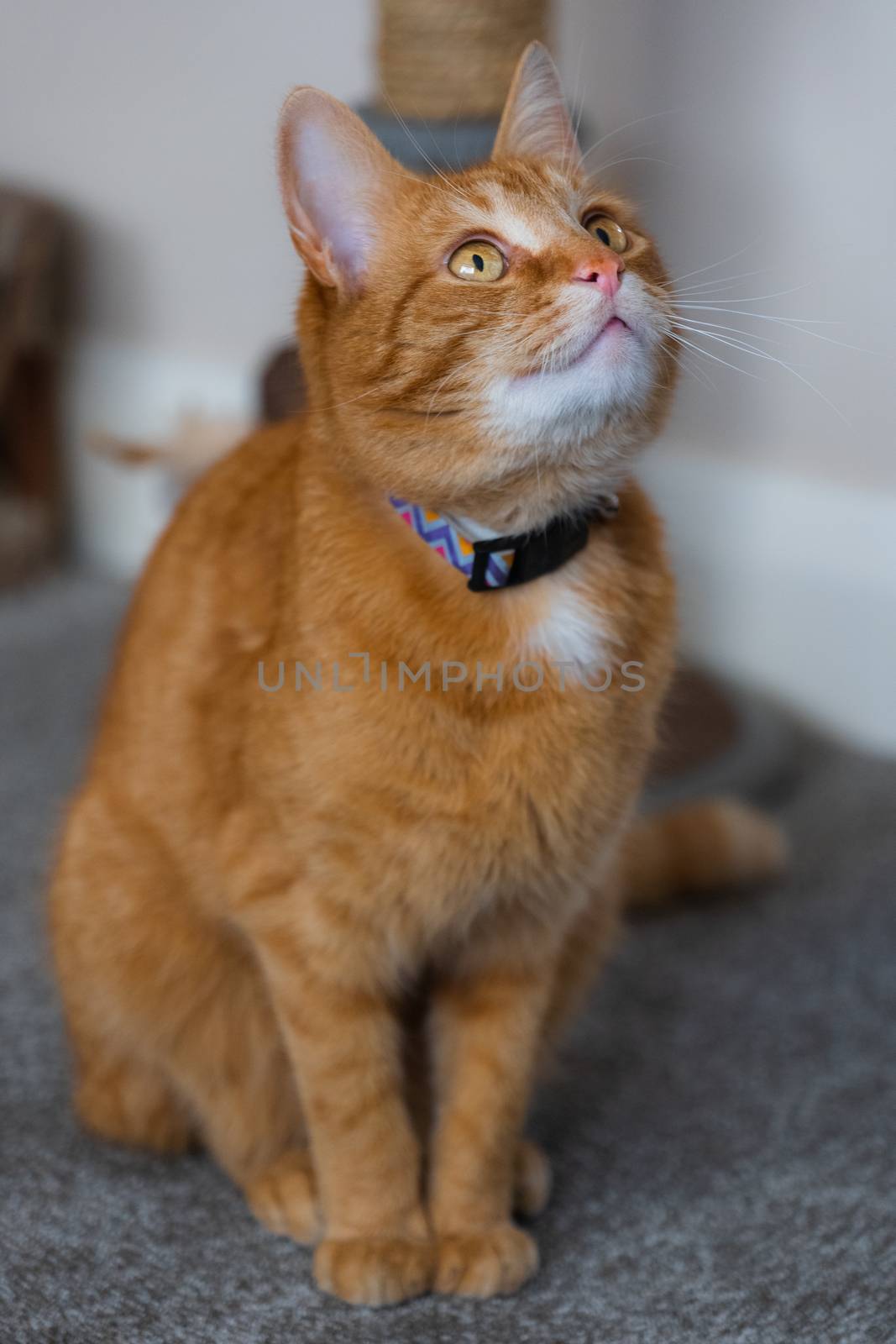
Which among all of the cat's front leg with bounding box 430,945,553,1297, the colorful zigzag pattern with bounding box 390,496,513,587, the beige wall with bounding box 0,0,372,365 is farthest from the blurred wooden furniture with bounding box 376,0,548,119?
the cat's front leg with bounding box 430,945,553,1297

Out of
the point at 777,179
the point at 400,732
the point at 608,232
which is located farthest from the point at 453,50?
the point at 400,732

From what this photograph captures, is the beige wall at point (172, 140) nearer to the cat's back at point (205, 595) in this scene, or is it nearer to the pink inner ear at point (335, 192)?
the cat's back at point (205, 595)

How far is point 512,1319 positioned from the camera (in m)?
1.05

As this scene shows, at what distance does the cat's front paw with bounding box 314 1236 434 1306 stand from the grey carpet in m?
0.02

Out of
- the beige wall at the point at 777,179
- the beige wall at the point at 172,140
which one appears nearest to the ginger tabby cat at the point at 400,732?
the beige wall at the point at 777,179

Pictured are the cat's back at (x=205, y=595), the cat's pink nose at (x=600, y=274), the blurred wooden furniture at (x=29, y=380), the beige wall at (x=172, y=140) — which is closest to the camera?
the cat's pink nose at (x=600, y=274)

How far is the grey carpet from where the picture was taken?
3.42ft

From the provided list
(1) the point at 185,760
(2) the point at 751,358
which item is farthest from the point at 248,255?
(1) the point at 185,760

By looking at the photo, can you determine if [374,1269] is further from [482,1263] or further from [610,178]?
[610,178]

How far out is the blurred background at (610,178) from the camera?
1.90 metres

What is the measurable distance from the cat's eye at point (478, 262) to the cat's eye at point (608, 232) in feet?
0.34

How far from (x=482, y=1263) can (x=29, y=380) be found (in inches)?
84.8

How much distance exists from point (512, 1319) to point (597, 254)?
2.50 ft

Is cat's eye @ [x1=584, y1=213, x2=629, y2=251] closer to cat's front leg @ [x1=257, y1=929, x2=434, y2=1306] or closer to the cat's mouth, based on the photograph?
the cat's mouth
